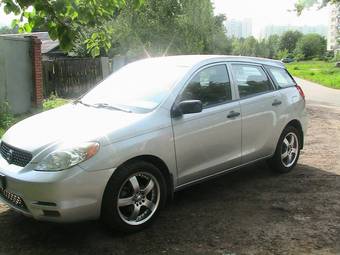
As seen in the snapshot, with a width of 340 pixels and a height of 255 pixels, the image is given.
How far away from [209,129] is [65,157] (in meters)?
1.79

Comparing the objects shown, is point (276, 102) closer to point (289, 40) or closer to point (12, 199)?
point (12, 199)

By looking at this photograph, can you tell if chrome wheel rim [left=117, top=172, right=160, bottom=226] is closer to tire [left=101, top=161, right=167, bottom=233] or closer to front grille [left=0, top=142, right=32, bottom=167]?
tire [left=101, top=161, right=167, bottom=233]

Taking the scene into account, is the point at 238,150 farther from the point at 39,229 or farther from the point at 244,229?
the point at 39,229

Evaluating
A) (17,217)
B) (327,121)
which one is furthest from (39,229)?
(327,121)

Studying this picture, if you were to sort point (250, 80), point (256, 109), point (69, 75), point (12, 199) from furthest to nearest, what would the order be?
point (69, 75)
point (250, 80)
point (256, 109)
point (12, 199)

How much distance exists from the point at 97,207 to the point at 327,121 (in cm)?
930

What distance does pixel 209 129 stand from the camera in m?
5.36

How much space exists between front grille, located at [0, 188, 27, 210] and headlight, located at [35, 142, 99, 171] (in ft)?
1.31

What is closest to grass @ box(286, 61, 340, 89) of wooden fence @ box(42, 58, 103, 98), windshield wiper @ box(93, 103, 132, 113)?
wooden fence @ box(42, 58, 103, 98)

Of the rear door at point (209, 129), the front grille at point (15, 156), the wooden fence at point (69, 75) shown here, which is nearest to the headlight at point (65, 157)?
the front grille at point (15, 156)

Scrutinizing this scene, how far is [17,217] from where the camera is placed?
16.9 feet

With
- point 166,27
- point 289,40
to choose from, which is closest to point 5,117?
point 166,27

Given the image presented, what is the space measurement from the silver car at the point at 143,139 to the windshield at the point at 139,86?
0.01 metres

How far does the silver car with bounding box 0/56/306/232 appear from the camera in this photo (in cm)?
424
